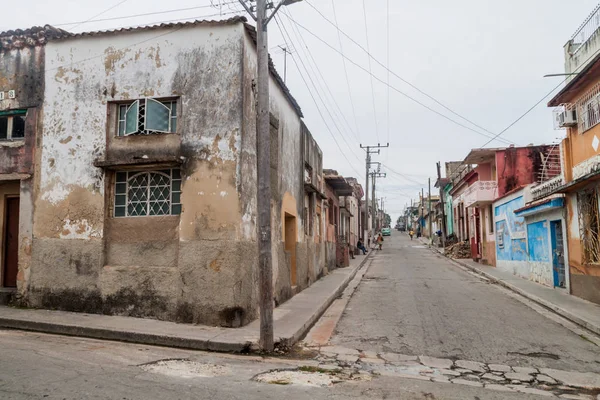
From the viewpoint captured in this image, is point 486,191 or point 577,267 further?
point 486,191

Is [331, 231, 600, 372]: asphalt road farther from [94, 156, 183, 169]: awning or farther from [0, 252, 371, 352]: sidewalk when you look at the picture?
[94, 156, 183, 169]: awning

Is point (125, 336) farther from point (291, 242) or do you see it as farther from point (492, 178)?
point (492, 178)

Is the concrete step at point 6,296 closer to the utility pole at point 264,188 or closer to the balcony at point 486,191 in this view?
the utility pole at point 264,188

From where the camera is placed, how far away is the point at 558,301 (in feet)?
39.4

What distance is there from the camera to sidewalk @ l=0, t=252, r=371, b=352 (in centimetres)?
744

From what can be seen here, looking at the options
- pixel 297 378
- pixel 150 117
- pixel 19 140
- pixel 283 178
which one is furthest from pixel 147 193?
pixel 297 378

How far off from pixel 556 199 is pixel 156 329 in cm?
1178

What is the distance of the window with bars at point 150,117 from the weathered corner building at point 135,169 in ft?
0.09

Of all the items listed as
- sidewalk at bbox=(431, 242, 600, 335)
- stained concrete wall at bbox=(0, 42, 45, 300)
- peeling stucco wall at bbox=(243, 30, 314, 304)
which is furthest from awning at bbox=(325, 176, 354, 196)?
stained concrete wall at bbox=(0, 42, 45, 300)

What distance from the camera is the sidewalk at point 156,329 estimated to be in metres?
7.44

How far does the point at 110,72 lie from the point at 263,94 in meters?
4.29

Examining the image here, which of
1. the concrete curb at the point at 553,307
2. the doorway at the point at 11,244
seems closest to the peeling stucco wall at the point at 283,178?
the doorway at the point at 11,244

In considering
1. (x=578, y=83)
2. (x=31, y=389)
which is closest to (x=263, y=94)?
(x=31, y=389)

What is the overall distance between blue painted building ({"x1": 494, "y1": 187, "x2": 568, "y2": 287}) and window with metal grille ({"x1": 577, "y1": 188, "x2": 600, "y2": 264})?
1.26 m
